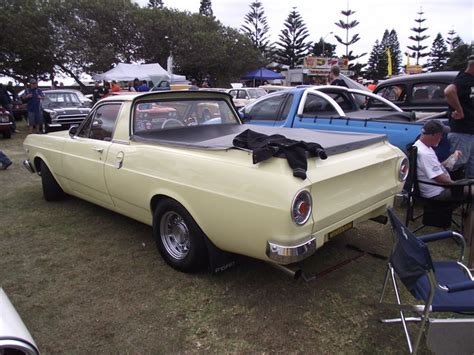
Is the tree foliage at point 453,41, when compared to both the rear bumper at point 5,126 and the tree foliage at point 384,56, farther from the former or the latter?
the rear bumper at point 5,126

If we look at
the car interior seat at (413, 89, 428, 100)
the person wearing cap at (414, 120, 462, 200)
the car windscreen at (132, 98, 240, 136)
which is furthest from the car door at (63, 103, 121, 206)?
the car interior seat at (413, 89, 428, 100)

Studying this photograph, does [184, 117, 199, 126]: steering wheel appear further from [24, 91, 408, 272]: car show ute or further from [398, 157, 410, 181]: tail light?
[398, 157, 410, 181]: tail light

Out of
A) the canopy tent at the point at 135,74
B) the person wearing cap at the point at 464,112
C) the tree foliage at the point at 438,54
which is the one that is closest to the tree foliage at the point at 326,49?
the tree foliage at the point at 438,54

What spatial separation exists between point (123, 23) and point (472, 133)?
33248mm

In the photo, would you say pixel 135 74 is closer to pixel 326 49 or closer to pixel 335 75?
pixel 335 75

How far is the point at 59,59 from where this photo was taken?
29859mm

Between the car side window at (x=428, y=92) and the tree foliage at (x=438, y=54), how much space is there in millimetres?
64969

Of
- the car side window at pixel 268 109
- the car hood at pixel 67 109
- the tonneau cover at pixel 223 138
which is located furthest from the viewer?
the car hood at pixel 67 109

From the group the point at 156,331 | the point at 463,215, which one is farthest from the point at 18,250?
the point at 463,215

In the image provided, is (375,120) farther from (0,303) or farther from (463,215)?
(0,303)

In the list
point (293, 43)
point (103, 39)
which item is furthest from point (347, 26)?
point (103, 39)

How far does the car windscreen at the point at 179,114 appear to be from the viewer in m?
4.14

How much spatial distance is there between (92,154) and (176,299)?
205 centimetres

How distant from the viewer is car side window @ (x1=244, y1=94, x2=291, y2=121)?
691 cm
